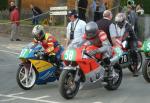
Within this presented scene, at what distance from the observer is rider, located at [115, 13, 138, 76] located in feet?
48.2

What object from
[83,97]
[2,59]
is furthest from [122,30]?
[2,59]

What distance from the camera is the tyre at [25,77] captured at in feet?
40.6

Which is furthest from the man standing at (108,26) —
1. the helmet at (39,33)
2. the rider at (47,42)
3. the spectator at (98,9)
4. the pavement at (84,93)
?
the spectator at (98,9)

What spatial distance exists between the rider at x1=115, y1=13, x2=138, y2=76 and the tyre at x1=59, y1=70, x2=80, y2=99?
Answer: 366cm

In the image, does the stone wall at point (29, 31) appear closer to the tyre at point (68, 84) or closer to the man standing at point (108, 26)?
the man standing at point (108, 26)

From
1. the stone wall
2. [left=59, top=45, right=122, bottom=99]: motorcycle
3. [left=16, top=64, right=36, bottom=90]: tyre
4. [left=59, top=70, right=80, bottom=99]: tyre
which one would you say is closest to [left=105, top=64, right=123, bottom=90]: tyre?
[left=59, top=45, right=122, bottom=99]: motorcycle

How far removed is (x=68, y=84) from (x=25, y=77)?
1.64 metres

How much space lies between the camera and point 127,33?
15.0 metres

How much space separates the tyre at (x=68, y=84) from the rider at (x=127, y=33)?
12.0ft

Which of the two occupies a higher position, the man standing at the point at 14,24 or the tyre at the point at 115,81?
the man standing at the point at 14,24

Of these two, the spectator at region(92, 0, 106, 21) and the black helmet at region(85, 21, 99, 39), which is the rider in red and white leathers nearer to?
the black helmet at region(85, 21, 99, 39)

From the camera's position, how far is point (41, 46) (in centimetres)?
1276

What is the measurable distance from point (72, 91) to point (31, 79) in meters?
1.66

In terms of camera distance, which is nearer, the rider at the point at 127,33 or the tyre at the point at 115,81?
the tyre at the point at 115,81
